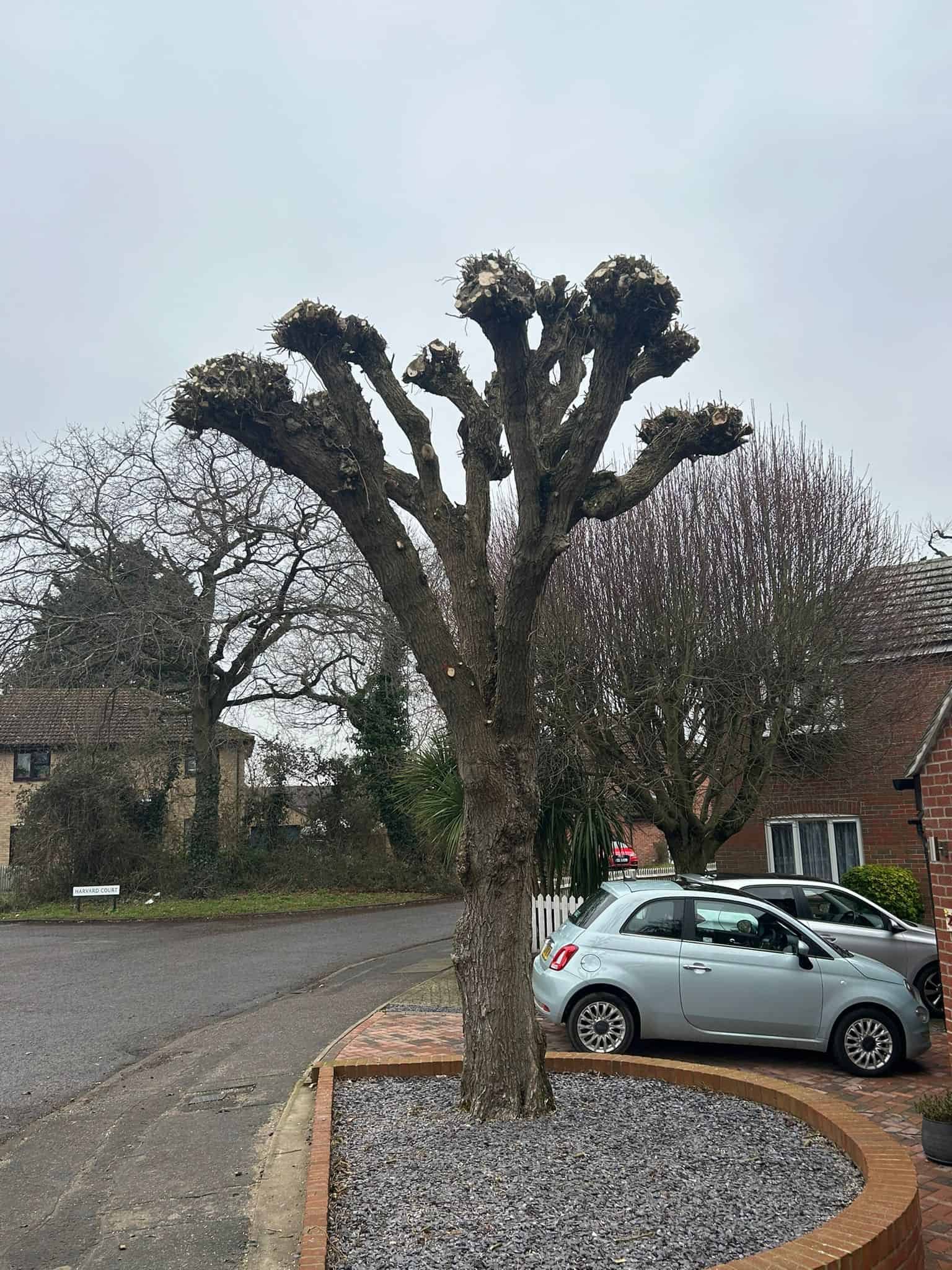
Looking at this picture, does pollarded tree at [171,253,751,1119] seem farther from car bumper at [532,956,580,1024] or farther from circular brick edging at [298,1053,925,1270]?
car bumper at [532,956,580,1024]

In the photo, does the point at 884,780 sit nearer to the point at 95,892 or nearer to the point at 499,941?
the point at 499,941

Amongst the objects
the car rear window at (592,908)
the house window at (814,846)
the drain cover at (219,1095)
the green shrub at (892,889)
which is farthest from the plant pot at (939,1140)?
the house window at (814,846)

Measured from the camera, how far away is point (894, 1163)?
4.76m

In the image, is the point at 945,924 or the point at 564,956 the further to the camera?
the point at 564,956

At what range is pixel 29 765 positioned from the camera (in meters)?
37.2

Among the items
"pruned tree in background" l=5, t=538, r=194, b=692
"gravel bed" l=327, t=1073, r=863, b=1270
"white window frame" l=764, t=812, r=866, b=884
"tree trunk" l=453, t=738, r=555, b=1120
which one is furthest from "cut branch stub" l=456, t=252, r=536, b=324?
"pruned tree in background" l=5, t=538, r=194, b=692

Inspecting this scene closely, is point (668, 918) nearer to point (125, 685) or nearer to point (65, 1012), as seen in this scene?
point (65, 1012)

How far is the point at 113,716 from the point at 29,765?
14.6m

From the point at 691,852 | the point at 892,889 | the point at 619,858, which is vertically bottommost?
the point at 892,889

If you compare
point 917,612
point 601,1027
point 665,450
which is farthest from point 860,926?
point 917,612

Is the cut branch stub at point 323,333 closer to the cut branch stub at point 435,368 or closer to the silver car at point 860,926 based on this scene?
the cut branch stub at point 435,368

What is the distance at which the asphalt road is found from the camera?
17.2 ft

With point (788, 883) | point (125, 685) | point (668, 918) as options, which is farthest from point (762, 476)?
point (125, 685)

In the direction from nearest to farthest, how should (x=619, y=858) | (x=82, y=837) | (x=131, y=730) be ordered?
(x=619, y=858) → (x=82, y=837) → (x=131, y=730)
